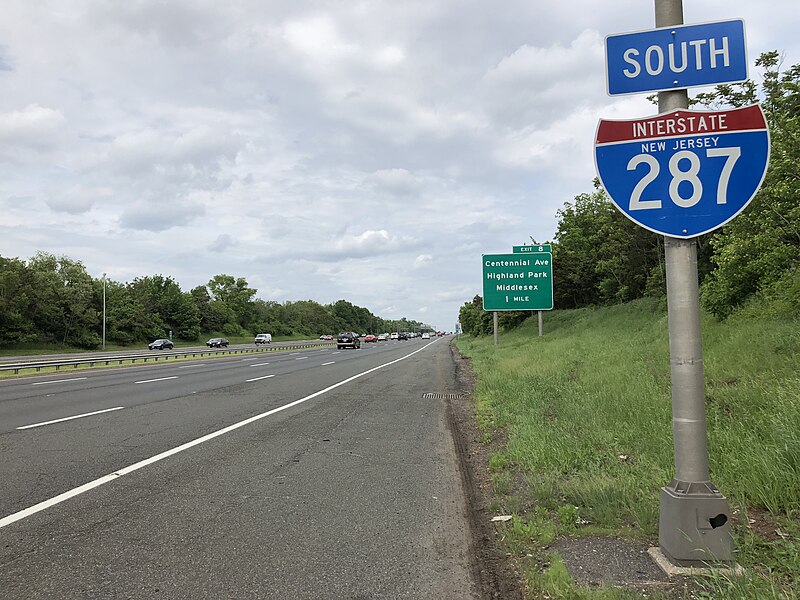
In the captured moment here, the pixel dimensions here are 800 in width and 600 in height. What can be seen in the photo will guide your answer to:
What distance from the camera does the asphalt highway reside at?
373 centimetres

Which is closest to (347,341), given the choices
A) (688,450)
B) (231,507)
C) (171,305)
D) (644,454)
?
(171,305)

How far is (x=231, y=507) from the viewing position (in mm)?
5273

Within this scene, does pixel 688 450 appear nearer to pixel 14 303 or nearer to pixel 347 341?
pixel 347 341

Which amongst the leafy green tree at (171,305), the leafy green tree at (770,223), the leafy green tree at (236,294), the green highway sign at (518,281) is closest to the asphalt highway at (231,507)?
the leafy green tree at (770,223)

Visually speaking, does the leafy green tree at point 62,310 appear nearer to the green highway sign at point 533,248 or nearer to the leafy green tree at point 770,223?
the green highway sign at point 533,248

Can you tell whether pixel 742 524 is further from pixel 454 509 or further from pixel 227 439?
pixel 227 439

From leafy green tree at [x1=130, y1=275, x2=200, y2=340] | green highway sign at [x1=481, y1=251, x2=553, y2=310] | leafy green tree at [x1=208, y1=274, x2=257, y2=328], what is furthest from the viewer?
leafy green tree at [x1=208, y1=274, x2=257, y2=328]

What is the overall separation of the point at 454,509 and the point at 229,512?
2.16 m

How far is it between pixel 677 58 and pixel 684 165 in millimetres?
821

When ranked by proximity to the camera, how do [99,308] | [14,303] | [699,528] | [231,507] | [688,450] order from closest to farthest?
1. [699,528]
2. [688,450]
3. [231,507]
4. [14,303]
5. [99,308]

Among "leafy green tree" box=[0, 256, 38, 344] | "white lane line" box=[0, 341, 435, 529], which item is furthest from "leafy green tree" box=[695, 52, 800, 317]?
"leafy green tree" box=[0, 256, 38, 344]

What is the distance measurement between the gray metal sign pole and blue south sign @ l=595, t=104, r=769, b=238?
22 centimetres

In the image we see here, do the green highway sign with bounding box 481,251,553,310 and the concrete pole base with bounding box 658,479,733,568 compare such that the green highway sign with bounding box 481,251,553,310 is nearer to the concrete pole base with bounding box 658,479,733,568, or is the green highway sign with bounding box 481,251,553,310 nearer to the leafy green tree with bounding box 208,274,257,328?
the concrete pole base with bounding box 658,479,733,568

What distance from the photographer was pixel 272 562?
400 cm
